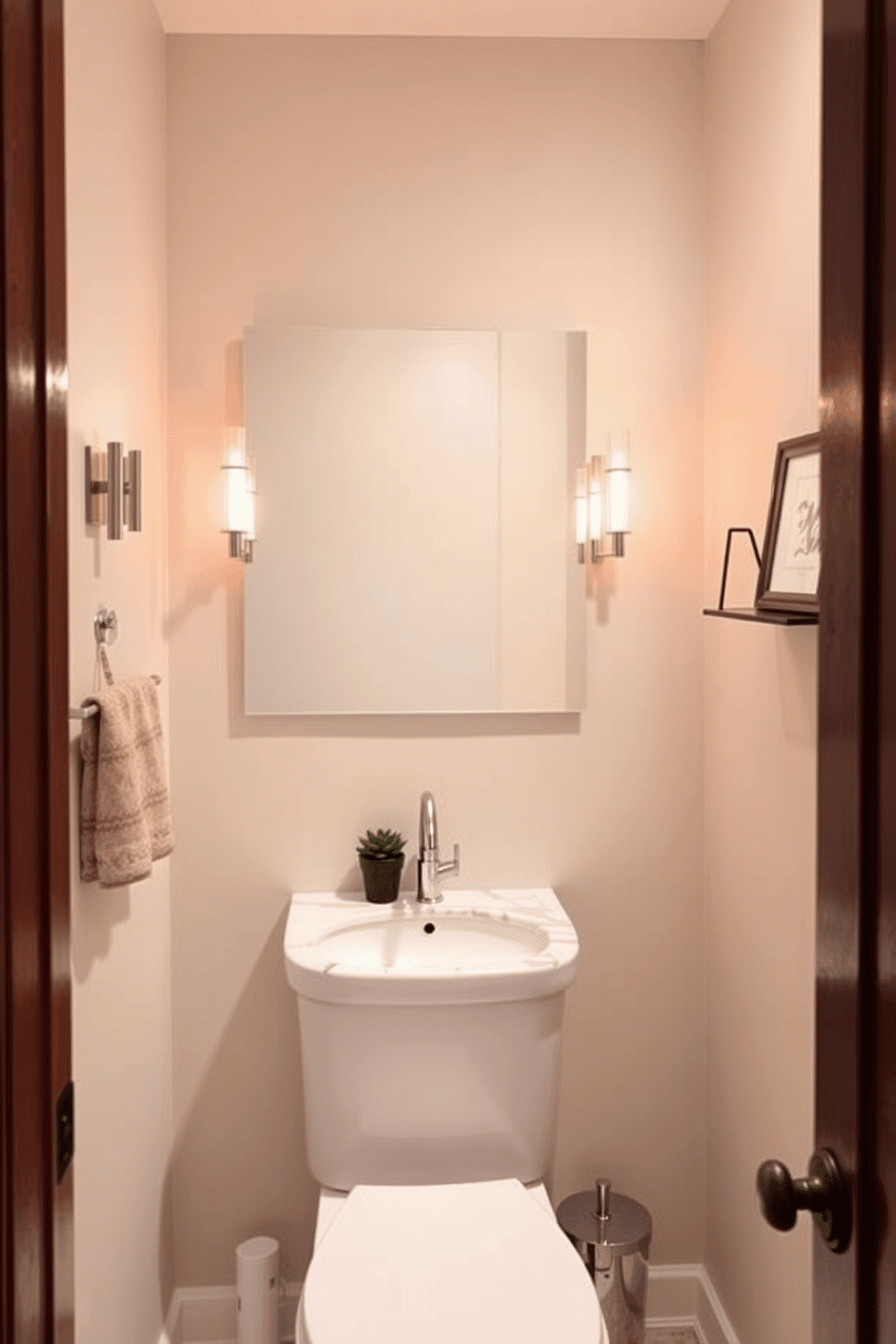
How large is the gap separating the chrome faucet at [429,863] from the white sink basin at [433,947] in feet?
0.09

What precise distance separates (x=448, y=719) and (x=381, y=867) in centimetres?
32

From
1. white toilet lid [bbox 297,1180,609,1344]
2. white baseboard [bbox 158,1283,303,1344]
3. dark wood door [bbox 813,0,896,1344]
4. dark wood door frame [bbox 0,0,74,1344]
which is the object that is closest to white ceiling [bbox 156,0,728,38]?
dark wood door frame [bbox 0,0,74,1344]

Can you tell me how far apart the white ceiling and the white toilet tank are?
66.5 inches

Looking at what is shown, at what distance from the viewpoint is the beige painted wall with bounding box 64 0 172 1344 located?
1.73 meters

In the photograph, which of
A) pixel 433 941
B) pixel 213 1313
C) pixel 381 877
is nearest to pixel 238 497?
pixel 381 877

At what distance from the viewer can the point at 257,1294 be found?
235cm

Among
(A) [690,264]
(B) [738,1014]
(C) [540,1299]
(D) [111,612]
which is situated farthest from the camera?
(A) [690,264]

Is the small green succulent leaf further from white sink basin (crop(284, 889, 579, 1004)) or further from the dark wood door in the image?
the dark wood door

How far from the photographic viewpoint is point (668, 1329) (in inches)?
99.7

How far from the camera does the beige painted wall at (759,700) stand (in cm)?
196

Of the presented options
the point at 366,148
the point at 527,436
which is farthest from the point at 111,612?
the point at 366,148

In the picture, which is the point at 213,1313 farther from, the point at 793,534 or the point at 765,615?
the point at 793,534

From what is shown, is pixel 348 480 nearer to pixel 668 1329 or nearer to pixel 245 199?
pixel 245 199

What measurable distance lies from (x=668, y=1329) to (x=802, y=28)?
7.77ft
